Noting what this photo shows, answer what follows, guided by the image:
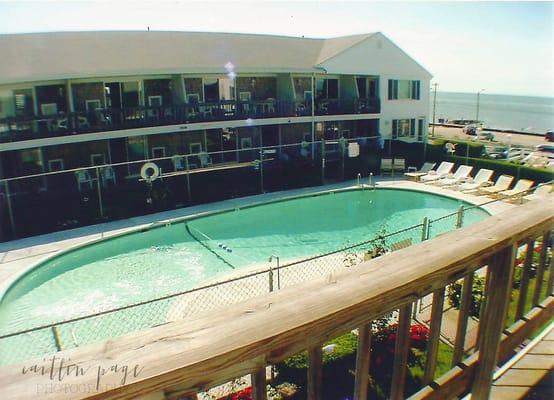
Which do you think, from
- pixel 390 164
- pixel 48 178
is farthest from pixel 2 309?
pixel 390 164

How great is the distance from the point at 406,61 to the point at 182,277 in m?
22.9

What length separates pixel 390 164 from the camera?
2403cm

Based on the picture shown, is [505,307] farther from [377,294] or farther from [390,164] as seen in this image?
[390,164]

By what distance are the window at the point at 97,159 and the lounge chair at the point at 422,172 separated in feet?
51.9

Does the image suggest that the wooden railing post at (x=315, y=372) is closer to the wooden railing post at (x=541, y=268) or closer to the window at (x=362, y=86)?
the wooden railing post at (x=541, y=268)

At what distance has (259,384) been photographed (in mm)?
1425

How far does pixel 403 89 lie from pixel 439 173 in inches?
359

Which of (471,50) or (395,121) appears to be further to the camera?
(395,121)

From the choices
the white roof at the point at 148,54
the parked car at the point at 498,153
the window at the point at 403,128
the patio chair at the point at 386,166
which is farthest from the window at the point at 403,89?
the patio chair at the point at 386,166

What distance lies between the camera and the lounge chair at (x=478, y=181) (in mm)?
20047

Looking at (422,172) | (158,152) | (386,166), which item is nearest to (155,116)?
(158,152)

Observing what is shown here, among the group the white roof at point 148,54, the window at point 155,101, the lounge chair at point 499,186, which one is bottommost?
the lounge chair at point 499,186

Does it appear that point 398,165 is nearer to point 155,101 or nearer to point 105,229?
point 155,101

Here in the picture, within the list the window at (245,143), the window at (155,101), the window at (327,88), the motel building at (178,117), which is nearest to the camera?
the motel building at (178,117)
